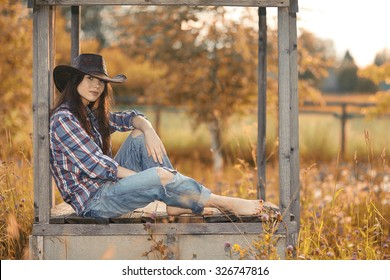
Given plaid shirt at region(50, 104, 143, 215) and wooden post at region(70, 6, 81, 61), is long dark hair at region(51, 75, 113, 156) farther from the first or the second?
wooden post at region(70, 6, 81, 61)

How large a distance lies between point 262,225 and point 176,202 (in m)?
0.59

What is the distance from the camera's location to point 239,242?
15.8 feet

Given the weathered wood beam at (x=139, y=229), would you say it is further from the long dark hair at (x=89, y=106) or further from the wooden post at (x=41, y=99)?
the long dark hair at (x=89, y=106)

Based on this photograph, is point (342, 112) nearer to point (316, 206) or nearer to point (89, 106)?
point (316, 206)

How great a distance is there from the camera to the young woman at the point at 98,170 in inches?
183

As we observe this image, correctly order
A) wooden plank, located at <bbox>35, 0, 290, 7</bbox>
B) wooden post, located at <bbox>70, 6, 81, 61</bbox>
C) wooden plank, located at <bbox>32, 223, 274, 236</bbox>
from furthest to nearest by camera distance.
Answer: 1. wooden post, located at <bbox>70, 6, 81, 61</bbox>
2. wooden plank, located at <bbox>32, 223, 274, 236</bbox>
3. wooden plank, located at <bbox>35, 0, 290, 7</bbox>

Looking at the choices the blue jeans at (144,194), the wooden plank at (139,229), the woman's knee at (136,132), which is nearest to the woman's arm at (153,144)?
the woman's knee at (136,132)

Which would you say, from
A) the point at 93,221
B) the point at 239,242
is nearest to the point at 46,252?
the point at 93,221

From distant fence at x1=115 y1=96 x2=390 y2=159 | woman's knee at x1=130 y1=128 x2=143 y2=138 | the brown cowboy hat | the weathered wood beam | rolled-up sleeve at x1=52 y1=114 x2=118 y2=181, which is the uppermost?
distant fence at x1=115 y1=96 x2=390 y2=159

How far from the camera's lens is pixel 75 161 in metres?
4.64

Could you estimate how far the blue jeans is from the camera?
4.64 m

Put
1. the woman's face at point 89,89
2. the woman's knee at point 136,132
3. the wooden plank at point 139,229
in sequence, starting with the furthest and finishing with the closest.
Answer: the woman's knee at point 136,132
the woman's face at point 89,89
the wooden plank at point 139,229

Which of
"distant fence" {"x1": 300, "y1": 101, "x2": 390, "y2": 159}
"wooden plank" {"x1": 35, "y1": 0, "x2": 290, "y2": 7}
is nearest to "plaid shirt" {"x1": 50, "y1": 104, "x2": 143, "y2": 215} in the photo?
"wooden plank" {"x1": 35, "y1": 0, "x2": 290, "y2": 7}

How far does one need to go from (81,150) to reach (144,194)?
0.50 m
